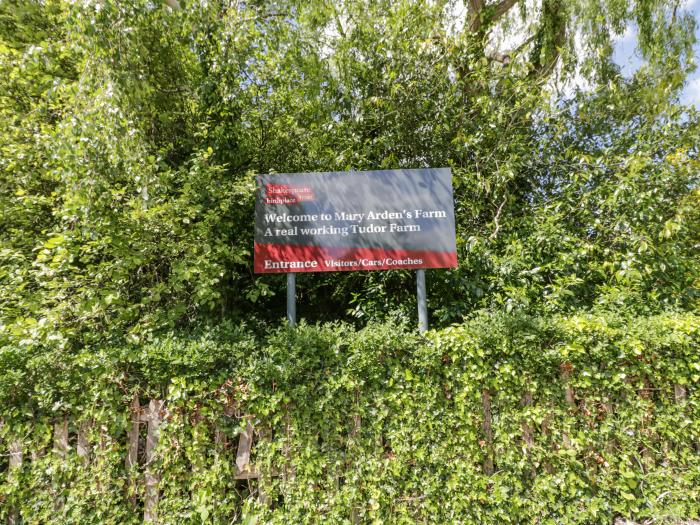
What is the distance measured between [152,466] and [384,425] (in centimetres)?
188

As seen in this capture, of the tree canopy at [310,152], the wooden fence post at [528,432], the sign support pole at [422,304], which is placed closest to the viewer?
the wooden fence post at [528,432]

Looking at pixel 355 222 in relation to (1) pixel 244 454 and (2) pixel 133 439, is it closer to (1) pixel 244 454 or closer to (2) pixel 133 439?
(1) pixel 244 454

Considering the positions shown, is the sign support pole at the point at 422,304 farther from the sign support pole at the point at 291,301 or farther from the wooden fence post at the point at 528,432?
the sign support pole at the point at 291,301

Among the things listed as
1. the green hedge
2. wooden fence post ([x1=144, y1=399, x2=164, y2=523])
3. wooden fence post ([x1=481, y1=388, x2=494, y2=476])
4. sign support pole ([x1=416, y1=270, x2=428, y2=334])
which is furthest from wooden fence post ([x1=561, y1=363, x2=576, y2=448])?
wooden fence post ([x1=144, y1=399, x2=164, y2=523])

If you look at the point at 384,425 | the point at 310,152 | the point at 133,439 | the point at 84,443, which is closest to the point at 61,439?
the point at 84,443

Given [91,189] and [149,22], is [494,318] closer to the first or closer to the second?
[91,189]

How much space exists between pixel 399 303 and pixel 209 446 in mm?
2750

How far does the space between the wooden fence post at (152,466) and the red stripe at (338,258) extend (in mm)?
1628

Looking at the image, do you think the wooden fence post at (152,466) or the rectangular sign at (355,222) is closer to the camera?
the wooden fence post at (152,466)

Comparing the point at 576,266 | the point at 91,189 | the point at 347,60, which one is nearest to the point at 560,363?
the point at 576,266

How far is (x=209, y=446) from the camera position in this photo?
107 inches

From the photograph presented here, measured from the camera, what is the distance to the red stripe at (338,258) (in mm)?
3807

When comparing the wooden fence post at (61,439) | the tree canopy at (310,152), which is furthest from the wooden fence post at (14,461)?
the tree canopy at (310,152)

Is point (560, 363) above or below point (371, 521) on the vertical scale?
above
